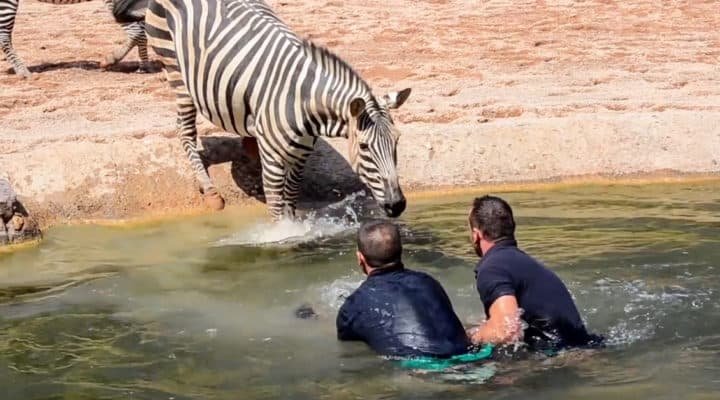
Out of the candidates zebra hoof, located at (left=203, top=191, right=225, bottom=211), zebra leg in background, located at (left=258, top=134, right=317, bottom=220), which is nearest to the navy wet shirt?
zebra leg in background, located at (left=258, top=134, right=317, bottom=220)

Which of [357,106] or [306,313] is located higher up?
[357,106]

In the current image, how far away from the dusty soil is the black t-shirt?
191 inches

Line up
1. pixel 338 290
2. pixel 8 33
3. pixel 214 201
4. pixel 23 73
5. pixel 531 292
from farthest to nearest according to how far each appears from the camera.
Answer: pixel 8 33
pixel 23 73
pixel 214 201
pixel 338 290
pixel 531 292

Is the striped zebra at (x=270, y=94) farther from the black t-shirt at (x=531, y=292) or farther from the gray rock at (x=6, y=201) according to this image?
the black t-shirt at (x=531, y=292)

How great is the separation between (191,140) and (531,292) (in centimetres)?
521

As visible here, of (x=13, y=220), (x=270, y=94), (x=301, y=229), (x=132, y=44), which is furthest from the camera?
(x=132, y=44)

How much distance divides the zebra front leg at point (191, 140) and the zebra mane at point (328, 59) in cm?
165

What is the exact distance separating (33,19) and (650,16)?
873 cm

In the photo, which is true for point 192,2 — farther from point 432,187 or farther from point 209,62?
point 432,187

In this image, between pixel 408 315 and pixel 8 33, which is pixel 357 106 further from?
pixel 8 33

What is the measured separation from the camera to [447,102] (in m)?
13.1

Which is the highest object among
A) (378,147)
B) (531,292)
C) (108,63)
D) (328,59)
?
(328,59)

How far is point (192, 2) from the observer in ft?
33.4

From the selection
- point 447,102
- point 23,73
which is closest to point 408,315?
point 447,102
